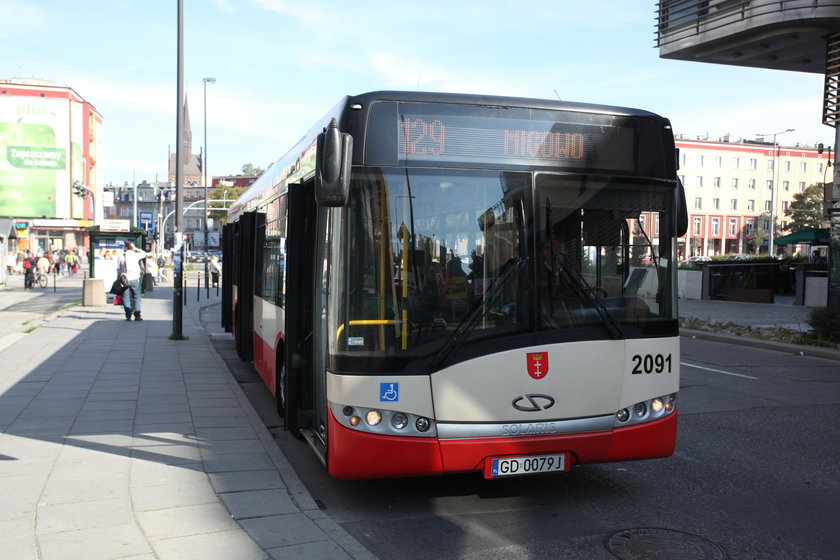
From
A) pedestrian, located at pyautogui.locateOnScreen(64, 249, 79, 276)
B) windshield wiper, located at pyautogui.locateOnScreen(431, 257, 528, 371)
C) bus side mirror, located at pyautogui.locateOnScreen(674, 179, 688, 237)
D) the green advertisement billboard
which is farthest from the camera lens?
the green advertisement billboard

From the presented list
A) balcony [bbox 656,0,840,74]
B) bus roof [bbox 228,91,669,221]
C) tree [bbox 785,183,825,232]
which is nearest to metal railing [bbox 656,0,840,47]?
balcony [bbox 656,0,840,74]

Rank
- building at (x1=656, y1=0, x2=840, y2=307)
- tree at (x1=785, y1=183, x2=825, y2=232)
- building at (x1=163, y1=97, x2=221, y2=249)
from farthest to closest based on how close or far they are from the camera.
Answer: building at (x1=163, y1=97, x2=221, y2=249)
tree at (x1=785, y1=183, x2=825, y2=232)
building at (x1=656, y1=0, x2=840, y2=307)

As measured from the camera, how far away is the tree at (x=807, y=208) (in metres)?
72.8

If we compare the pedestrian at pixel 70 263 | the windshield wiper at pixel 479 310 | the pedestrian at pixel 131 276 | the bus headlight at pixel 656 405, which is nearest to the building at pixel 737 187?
the pedestrian at pixel 70 263

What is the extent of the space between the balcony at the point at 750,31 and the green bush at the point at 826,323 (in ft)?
27.5

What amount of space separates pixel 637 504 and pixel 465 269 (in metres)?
2.14

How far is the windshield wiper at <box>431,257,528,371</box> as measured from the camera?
16.7 ft

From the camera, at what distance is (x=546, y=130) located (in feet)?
18.2

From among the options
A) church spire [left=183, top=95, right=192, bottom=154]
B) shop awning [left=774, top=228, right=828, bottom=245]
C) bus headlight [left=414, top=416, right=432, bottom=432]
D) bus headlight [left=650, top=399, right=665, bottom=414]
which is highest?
church spire [left=183, top=95, right=192, bottom=154]

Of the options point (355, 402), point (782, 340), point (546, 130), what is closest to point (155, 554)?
point (355, 402)

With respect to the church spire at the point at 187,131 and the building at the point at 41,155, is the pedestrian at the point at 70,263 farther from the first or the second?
the church spire at the point at 187,131

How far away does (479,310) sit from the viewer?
519 centimetres

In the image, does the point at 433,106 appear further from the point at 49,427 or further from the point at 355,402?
the point at 49,427

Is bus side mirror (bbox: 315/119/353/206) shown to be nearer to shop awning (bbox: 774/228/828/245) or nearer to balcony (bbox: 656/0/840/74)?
balcony (bbox: 656/0/840/74)
